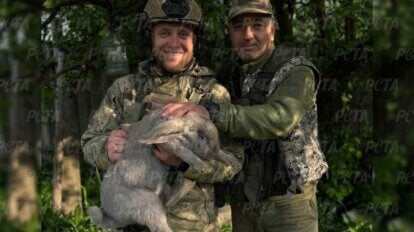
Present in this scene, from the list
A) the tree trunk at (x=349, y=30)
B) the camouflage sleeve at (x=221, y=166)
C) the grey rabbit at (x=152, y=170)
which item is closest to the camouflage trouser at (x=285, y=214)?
the camouflage sleeve at (x=221, y=166)

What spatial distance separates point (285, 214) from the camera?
12.3 ft

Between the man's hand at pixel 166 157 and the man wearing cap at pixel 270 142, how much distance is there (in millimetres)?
524

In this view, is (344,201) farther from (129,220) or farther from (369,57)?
(129,220)

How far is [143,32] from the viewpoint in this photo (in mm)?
3473

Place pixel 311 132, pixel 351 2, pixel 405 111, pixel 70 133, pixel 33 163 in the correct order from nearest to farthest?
pixel 405 111
pixel 33 163
pixel 311 132
pixel 351 2
pixel 70 133

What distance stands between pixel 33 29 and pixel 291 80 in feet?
5.93

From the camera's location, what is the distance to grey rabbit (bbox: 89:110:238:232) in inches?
117

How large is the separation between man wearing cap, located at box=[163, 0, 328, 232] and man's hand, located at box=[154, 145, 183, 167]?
1.72 feet

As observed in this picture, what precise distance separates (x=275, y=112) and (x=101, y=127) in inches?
41.0

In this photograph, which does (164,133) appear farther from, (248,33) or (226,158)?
(248,33)

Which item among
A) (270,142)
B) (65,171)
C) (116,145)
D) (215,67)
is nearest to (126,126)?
(116,145)

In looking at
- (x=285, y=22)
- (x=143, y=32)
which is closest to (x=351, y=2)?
(x=285, y=22)

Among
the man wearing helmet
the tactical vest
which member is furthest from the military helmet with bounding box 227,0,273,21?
the man wearing helmet

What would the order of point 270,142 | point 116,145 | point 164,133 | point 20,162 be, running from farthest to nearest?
point 270,142 < point 20,162 < point 116,145 < point 164,133
